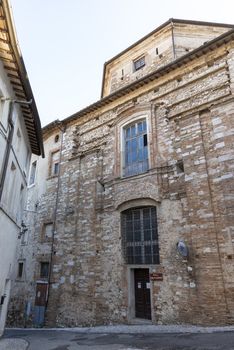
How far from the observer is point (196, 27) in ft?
44.8

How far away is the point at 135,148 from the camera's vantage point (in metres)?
11.3

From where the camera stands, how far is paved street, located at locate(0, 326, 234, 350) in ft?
18.2

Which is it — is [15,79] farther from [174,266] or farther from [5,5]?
[174,266]

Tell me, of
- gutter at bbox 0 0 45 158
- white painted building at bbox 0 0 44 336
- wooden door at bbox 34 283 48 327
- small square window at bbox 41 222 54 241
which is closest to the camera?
gutter at bbox 0 0 45 158

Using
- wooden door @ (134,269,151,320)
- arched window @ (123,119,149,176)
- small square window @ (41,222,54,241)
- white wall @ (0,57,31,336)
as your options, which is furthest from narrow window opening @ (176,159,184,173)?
small square window @ (41,222,54,241)

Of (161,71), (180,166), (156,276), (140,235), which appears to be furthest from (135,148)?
(156,276)

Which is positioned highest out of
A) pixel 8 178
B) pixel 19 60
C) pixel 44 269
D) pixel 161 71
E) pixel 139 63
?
pixel 139 63

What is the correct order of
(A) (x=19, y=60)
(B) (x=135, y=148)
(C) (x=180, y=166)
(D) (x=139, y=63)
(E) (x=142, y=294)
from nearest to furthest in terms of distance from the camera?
(A) (x=19, y=60)
(E) (x=142, y=294)
(C) (x=180, y=166)
(B) (x=135, y=148)
(D) (x=139, y=63)

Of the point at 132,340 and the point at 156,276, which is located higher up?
the point at 156,276

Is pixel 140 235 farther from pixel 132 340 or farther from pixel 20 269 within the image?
pixel 20 269

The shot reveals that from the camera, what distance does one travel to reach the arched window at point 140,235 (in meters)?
9.52

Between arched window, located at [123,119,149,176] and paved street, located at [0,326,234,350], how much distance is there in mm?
5663

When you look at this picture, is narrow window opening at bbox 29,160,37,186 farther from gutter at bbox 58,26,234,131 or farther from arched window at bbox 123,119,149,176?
arched window at bbox 123,119,149,176

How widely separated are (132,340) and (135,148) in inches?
278
